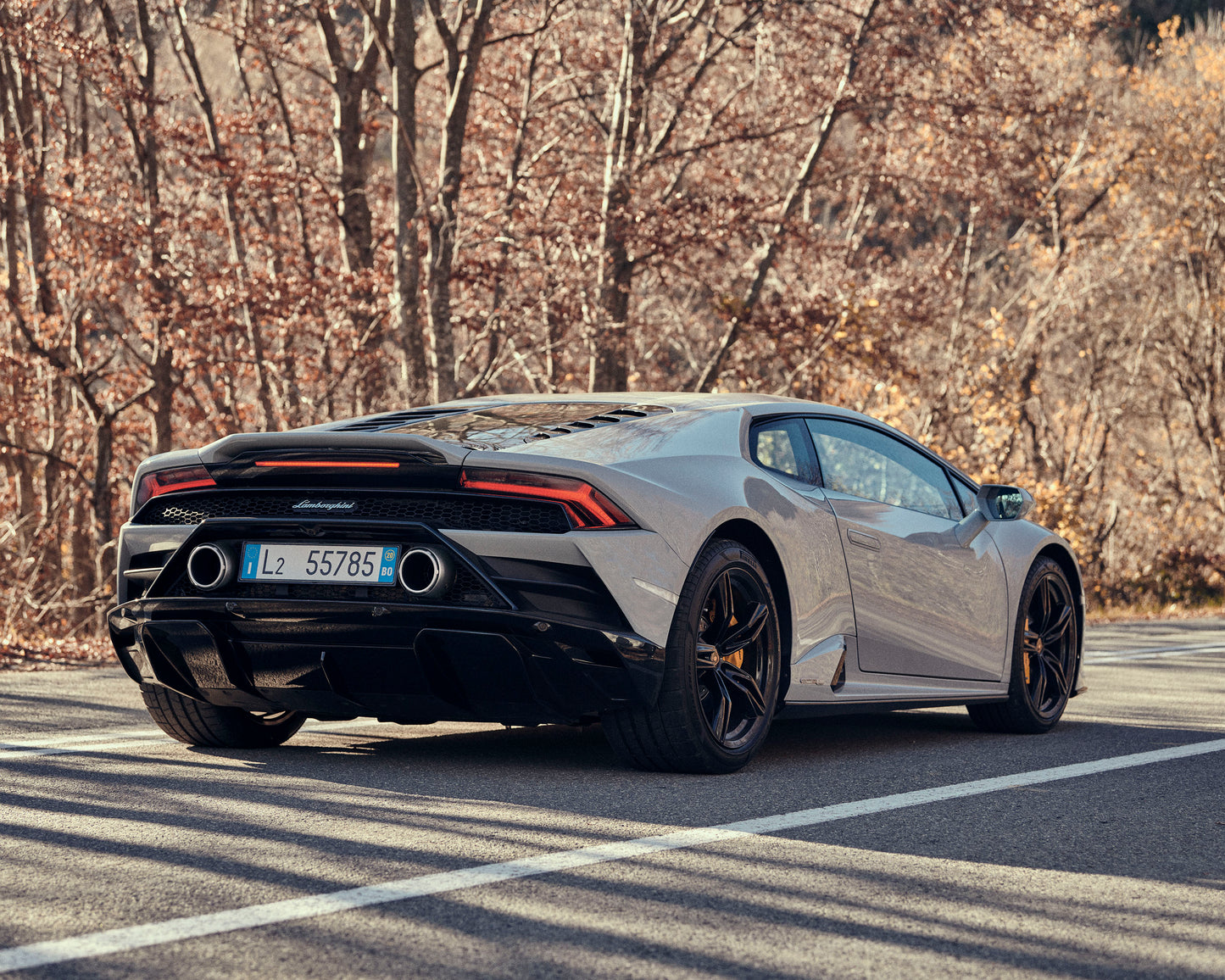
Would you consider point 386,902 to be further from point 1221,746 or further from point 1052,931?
point 1221,746

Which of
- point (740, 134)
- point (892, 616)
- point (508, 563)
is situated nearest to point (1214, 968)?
point (508, 563)

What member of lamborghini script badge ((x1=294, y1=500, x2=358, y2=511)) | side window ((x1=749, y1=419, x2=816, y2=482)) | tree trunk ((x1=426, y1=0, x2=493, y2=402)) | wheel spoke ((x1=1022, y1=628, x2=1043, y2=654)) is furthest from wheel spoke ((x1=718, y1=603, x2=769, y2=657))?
tree trunk ((x1=426, y1=0, x2=493, y2=402))

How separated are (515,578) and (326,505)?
68 centimetres

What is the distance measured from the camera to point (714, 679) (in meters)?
5.10

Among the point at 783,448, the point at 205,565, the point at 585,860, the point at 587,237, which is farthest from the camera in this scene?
the point at 587,237

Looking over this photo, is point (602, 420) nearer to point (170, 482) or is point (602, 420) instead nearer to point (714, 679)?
point (714, 679)

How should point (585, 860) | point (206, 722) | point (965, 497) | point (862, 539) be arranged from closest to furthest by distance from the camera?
point (585, 860) → point (206, 722) → point (862, 539) → point (965, 497)

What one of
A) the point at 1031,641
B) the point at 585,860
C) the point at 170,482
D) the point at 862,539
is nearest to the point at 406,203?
the point at 1031,641

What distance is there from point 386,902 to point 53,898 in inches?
28.4

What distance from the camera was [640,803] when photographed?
453cm

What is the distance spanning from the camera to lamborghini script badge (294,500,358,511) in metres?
4.80

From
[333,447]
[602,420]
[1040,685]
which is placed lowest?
[1040,685]

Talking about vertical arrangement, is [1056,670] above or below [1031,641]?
below

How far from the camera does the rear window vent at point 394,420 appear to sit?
18.1 feet
